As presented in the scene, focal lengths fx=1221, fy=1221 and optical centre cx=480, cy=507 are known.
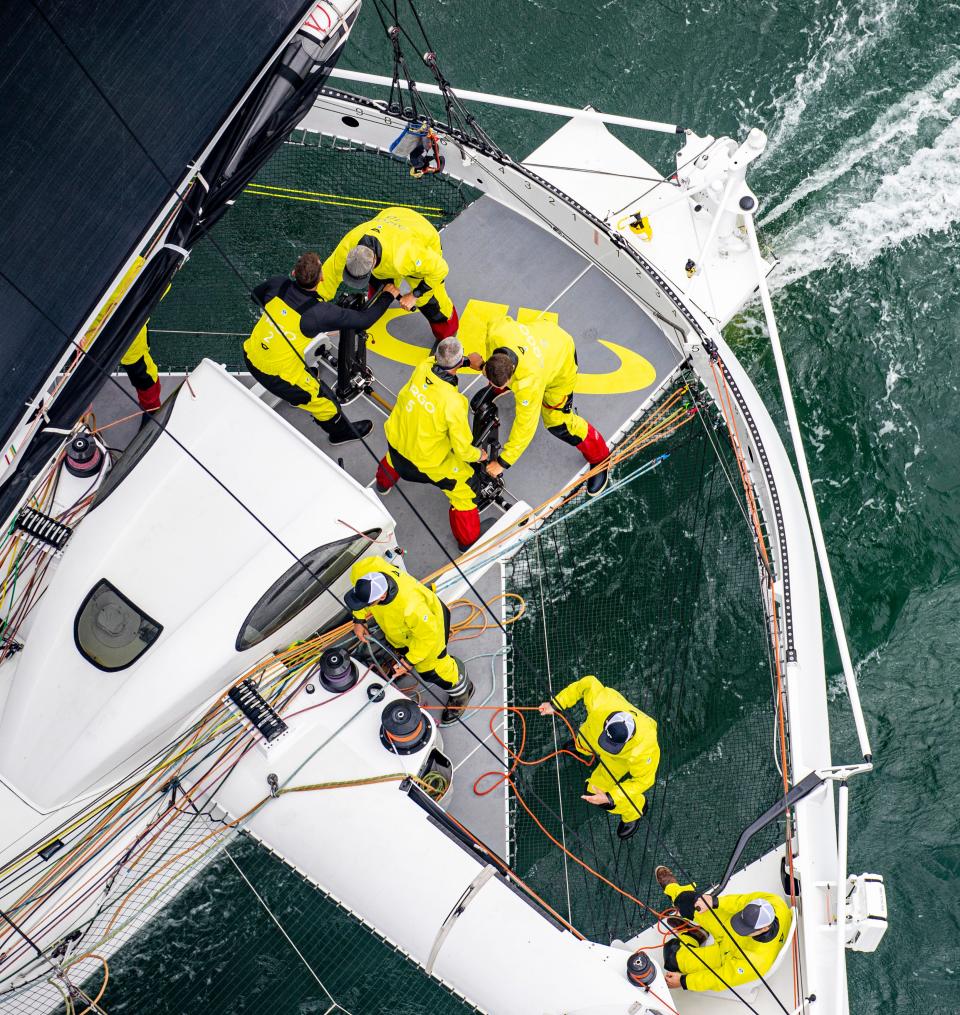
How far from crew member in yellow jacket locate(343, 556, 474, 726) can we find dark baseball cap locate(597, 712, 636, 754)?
111cm

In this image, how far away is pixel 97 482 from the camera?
848 cm

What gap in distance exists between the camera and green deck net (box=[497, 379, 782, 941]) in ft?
28.4

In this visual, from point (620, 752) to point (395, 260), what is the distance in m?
3.51

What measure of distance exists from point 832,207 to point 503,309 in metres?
3.64

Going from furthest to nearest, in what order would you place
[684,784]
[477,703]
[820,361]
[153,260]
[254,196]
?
[254,196] → [820,361] → [684,784] → [477,703] → [153,260]

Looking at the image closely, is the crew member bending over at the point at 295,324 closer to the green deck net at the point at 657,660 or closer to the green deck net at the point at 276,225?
the green deck net at the point at 657,660

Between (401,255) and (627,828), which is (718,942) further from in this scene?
(401,255)

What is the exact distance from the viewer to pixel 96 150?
6.57m

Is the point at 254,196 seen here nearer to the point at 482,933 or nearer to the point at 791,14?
the point at 791,14

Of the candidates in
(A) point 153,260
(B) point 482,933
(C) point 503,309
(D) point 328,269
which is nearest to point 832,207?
(C) point 503,309

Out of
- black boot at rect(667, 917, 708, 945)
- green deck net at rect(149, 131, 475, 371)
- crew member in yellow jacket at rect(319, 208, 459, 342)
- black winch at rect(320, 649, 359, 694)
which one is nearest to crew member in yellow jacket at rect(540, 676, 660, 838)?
black boot at rect(667, 917, 708, 945)

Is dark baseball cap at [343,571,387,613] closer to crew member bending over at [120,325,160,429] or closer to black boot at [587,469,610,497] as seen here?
black boot at [587,469,610,497]

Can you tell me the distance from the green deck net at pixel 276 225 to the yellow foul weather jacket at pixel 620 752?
461 cm

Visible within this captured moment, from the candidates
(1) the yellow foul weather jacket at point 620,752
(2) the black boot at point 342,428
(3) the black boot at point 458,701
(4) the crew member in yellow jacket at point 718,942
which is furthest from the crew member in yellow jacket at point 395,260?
(4) the crew member in yellow jacket at point 718,942
